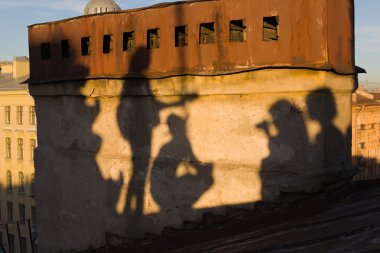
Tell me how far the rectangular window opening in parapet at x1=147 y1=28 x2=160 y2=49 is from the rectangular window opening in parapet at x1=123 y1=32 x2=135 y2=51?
14.0 inches

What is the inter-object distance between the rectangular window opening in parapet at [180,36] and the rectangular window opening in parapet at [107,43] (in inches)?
64.5

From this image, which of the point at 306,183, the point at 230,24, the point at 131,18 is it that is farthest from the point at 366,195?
the point at 131,18

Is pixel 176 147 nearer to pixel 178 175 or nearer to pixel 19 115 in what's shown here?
pixel 178 175

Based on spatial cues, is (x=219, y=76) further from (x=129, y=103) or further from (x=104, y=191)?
(x=104, y=191)

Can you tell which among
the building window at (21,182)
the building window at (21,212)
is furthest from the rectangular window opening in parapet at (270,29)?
the building window at (21,212)

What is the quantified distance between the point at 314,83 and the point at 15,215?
1370 inches

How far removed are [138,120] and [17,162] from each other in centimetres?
3097

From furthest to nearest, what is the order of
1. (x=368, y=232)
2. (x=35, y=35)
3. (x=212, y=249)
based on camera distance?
(x=35, y=35) < (x=212, y=249) < (x=368, y=232)

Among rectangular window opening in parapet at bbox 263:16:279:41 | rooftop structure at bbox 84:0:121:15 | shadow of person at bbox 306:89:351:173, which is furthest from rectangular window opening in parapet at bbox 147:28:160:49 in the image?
rooftop structure at bbox 84:0:121:15

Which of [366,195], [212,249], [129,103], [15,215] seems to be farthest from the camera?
[15,215]

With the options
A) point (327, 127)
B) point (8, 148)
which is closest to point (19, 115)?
point (8, 148)

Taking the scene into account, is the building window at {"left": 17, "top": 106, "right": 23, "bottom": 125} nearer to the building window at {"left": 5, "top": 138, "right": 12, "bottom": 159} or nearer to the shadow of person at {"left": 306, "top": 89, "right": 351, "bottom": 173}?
the building window at {"left": 5, "top": 138, "right": 12, "bottom": 159}

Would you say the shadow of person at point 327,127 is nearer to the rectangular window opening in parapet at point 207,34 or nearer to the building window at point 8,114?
the rectangular window opening in parapet at point 207,34

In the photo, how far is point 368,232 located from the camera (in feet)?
21.4
